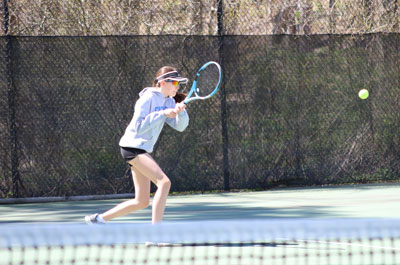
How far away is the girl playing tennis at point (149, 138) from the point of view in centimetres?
595

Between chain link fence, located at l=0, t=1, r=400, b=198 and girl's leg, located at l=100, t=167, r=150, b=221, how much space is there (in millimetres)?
3297

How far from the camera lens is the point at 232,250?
5.66 m

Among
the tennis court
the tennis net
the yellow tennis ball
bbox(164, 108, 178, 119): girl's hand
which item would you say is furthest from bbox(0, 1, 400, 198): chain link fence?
bbox(164, 108, 178, 119): girl's hand

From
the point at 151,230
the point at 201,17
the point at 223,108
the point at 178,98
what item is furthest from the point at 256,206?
the point at 151,230

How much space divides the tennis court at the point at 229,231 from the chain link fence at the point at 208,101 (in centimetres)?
33

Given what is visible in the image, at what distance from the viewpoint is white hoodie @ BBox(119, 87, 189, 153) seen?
599 cm

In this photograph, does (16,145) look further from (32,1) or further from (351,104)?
(351,104)

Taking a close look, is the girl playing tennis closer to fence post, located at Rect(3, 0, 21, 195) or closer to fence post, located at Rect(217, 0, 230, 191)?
fence post, located at Rect(3, 0, 21, 195)

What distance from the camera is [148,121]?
19.6ft

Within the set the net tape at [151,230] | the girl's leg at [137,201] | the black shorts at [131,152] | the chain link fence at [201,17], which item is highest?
the chain link fence at [201,17]

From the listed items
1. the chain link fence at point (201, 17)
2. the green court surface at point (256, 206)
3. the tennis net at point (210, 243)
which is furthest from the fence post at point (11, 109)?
the tennis net at point (210, 243)

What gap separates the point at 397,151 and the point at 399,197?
1.59 m

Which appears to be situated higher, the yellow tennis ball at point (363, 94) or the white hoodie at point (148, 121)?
the white hoodie at point (148, 121)

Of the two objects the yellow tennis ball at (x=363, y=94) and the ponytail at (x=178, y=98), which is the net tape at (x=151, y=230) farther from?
the yellow tennis ball at (x=363, y=94)
